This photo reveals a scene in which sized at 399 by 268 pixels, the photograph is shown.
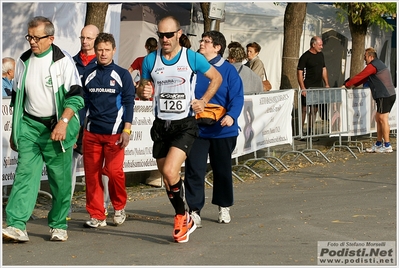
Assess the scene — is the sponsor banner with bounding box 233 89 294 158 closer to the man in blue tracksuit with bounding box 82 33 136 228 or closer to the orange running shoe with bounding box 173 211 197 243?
the man in blue tracksuit with bounding box 82 33 136 228

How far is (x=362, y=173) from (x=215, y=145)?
5.09 metres

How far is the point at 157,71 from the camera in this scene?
840cm

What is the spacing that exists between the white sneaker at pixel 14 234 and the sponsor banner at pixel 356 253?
2.57m

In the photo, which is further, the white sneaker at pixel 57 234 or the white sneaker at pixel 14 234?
the white sneaker at pixel 57 234

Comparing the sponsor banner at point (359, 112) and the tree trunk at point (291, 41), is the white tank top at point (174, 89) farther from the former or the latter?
the tree trunk at point (291, 41)

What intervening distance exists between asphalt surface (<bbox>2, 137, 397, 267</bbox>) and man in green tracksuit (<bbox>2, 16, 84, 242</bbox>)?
0.29m

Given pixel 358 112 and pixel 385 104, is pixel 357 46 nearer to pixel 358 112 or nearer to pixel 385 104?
pixel 358 112

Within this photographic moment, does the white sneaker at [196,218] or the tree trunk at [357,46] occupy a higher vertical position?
the tree trunk at [357,46]

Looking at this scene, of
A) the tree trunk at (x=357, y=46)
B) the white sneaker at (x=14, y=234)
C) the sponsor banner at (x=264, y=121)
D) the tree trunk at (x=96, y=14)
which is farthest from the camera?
the tree trunk at (x=357, y=46)

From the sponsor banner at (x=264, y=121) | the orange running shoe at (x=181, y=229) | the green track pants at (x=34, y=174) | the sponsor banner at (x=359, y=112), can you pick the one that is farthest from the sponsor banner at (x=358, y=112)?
the green track pants at (x=34, y=174)

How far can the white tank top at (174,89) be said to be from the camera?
27.3 ft

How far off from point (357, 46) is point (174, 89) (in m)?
18.1

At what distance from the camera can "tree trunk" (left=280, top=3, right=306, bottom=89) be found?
762 inches

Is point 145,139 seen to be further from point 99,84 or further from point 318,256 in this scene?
point 318,256
